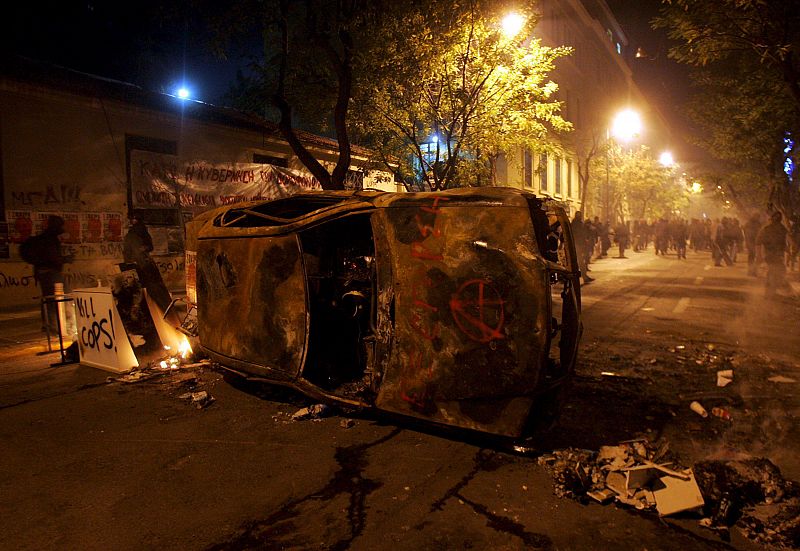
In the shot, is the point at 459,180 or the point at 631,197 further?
the point at 631,197

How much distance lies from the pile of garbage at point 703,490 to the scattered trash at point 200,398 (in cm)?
340

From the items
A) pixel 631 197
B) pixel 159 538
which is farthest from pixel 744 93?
pixel 631 197

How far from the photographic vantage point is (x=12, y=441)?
161 inches

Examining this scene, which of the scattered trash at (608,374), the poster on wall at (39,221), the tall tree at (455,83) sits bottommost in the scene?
the scattered trash at (608,374)

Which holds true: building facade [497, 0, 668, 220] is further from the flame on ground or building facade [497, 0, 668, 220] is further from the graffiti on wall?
the flame on ground

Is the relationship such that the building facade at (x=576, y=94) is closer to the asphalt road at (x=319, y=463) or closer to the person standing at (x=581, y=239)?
the person standing at (x=581, y=239)

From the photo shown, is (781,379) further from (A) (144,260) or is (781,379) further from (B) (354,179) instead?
(B) (354,179)

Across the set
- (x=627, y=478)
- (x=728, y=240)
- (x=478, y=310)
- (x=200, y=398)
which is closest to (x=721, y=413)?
(x=627, y=478)

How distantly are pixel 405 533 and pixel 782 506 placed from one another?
221 cm

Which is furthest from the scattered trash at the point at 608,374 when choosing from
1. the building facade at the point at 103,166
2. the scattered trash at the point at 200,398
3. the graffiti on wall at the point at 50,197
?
the graffiti on wall at the point at 50,197

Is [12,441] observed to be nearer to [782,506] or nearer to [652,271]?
[782,506]

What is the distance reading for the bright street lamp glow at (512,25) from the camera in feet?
36.4

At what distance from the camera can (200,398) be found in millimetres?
4902

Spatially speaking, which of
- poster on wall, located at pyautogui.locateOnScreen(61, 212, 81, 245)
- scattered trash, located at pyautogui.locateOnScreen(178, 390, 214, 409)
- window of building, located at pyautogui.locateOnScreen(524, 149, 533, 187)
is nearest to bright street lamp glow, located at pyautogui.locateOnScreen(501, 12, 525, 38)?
poster on wall, located at pyautogui.locateOnScreen(61, 212, 81, 245)
